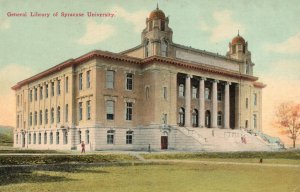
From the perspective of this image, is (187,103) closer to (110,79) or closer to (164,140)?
(164,140)

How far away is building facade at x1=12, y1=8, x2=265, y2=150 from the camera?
44.8 m

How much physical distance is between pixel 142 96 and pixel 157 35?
7317 mm

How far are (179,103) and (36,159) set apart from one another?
91.7ft

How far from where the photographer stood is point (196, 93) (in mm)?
54094

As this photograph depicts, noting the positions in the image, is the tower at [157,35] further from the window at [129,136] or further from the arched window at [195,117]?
the arched window at [195,117]

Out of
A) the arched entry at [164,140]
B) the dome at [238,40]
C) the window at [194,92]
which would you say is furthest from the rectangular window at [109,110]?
the dome at [238,40]

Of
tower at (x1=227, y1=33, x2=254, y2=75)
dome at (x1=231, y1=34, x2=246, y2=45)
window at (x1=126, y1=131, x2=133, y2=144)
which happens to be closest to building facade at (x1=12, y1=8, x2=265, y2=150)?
window at (x1=126, y1=131, x2=133, y2=144)

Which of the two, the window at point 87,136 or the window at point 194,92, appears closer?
the window at point 87,136

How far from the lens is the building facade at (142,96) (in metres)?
44.8

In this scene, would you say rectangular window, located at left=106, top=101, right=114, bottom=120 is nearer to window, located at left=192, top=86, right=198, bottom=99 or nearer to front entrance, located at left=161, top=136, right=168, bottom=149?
front entrance, located at left=161, top=136, right=168, bottom=149

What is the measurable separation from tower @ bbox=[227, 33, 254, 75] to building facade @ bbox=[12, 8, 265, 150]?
65.2 inches

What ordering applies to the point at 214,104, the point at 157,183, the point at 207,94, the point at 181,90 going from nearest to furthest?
the point at 157,183
the point at 181,90
the point at 214,104
the point at 207,94

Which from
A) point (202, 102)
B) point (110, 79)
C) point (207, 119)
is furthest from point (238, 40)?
point (110, 79)

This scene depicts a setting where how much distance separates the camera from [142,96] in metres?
47.8
